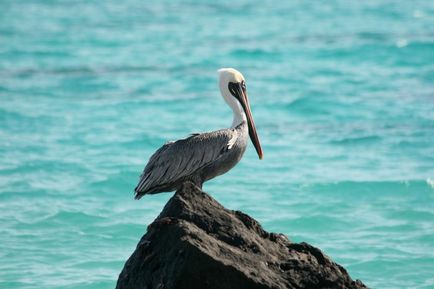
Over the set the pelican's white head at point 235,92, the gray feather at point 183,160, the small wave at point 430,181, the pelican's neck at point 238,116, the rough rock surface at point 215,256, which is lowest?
the rough rock surface at point 215,256

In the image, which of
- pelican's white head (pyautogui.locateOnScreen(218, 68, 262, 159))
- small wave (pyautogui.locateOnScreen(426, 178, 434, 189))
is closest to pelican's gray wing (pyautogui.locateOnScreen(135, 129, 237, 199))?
pelican's white head (pyautogui.locateOnScreen(218, 68, 262, 159))

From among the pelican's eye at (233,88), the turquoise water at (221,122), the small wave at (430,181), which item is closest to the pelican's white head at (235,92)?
the pelican's eye at (233,88)

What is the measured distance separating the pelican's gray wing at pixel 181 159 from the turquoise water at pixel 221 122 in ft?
6.60

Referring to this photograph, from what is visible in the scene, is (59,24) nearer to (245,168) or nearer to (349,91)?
(349,91)

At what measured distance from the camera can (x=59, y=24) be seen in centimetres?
2483

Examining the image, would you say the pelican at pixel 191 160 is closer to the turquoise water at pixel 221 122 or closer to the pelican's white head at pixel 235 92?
the pelican's white head at pixel 235 92

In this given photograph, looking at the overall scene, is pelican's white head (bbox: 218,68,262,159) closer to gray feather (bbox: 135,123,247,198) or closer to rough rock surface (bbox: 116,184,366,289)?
gray feather (bbox: 135,123,247,198)

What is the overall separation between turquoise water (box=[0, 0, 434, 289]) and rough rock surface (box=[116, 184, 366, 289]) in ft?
11.2

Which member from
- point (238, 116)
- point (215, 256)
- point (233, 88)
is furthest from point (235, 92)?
point (215, 256)

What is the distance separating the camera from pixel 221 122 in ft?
51.5

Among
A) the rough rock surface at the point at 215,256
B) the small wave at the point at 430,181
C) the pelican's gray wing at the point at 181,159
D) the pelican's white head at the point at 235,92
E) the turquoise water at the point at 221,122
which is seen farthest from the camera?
the small wave at the point at 430,181

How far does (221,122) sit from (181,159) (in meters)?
8.53

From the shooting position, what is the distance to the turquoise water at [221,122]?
1027 centimetres

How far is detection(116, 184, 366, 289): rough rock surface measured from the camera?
516cm
